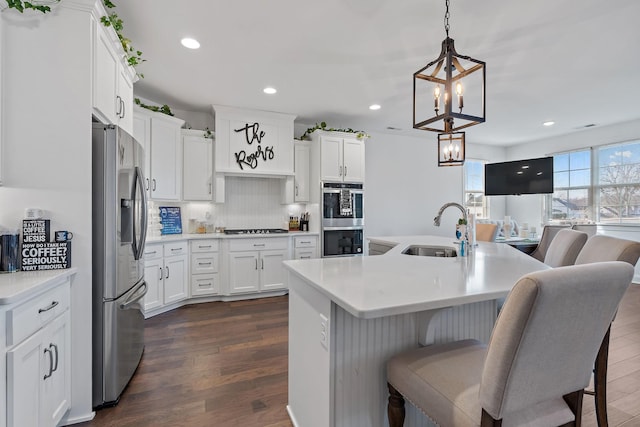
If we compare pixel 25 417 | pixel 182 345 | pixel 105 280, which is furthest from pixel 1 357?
pixel 182 345

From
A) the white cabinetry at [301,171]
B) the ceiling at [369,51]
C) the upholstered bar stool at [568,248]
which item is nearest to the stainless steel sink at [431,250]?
the upholstered bar stool at [568,248]

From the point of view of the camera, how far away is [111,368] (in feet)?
6.25

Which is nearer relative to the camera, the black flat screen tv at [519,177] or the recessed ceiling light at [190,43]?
the recessed ceiling light at [190,43]

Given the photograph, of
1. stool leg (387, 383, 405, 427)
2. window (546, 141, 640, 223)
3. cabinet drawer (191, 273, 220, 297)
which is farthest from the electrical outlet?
window (546, 141, 640, 223)

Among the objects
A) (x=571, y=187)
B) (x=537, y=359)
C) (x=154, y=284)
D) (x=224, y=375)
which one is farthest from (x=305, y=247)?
(x=571, y=187)

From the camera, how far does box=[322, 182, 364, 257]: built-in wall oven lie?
4.54 metres

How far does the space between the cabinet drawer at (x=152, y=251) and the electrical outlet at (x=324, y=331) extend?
2.67m

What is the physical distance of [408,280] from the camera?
140cm

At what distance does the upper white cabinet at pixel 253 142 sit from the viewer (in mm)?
4184

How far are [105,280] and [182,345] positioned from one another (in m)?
1.18

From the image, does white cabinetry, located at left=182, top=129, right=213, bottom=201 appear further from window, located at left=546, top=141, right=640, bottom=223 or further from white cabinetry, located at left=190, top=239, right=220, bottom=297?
window, located at left=546, top=141, right=640, bottom=223

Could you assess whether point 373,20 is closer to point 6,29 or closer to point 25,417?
point 6,29

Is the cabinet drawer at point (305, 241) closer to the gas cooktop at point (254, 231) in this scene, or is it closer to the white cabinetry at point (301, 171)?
the gas cooktop at point (254, 231)

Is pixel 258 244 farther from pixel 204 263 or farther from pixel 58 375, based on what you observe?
pixel 58 375
